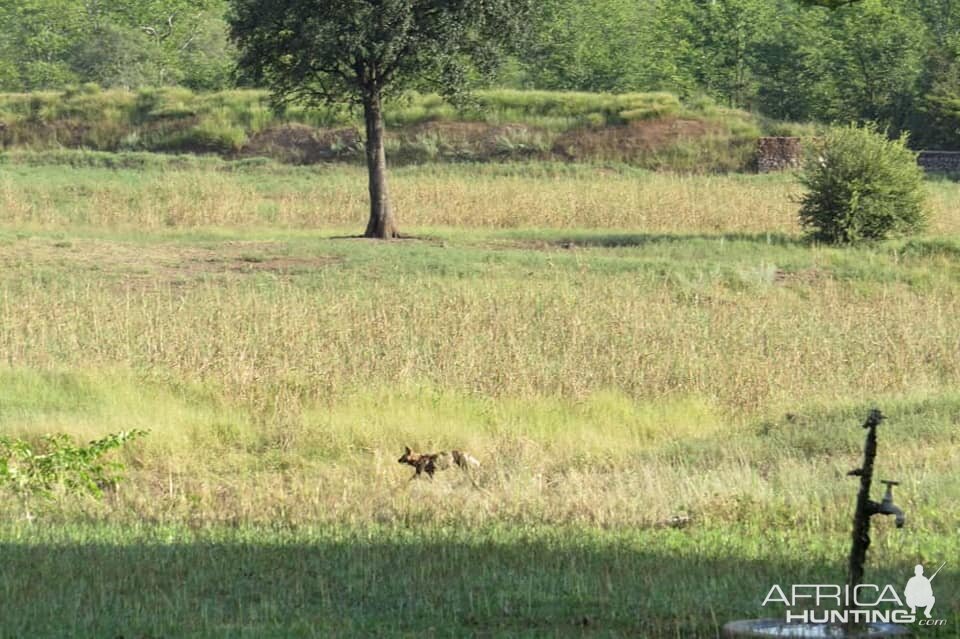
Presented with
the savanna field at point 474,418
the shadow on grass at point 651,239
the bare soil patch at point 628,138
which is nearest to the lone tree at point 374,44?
the savanna field at point 474,418

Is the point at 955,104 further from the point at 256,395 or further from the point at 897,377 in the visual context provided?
the point at 256,395

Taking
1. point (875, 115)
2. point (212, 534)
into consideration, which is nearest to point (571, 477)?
point (212, 534)

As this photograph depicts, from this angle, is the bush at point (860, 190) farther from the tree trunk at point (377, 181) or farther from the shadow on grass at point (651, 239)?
the tree trunk at point (377, 181)

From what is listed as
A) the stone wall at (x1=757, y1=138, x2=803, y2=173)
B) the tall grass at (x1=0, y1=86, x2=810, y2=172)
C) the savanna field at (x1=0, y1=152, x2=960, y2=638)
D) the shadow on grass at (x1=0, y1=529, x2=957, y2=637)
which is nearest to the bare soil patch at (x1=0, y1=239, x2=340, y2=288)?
the savanna field at (x1=0, y1=152, x2=960, y2=638)

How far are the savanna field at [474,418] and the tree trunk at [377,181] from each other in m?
1.11

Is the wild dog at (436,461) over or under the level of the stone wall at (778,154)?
over

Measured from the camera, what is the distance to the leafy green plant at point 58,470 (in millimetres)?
11352

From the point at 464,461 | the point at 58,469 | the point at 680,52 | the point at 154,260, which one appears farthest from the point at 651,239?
the point at 680,52

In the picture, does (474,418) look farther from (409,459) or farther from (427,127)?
(427,127)

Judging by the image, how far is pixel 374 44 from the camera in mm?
31359

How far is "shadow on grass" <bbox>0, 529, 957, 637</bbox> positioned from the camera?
7.02 meters

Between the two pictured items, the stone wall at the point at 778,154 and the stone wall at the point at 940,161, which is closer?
the stone wall at the point at 778,154

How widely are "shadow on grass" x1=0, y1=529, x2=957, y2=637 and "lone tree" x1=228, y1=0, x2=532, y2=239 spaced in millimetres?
22439

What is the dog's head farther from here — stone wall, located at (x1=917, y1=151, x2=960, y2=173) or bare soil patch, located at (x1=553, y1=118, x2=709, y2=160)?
stone wall, located at (x1=917, y1=151, x2=960, y2=173)
